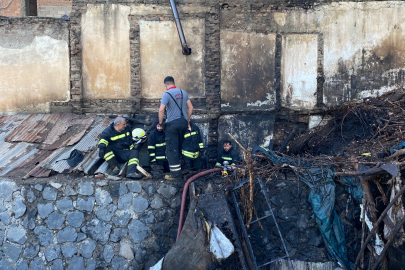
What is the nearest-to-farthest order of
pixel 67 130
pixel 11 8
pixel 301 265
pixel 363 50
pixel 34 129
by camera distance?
pixel 301 265 → pixel 67 130 → pixel 34 129 → pixel 363 50 → pixel 11 8

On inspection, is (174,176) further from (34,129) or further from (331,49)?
(331,49)

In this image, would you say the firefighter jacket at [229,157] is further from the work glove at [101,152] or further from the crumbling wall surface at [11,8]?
the crumbling wall surface at [11,8]

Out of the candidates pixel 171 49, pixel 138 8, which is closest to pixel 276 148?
pixel 171 49

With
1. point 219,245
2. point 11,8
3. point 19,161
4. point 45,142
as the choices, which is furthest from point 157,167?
point 11,8

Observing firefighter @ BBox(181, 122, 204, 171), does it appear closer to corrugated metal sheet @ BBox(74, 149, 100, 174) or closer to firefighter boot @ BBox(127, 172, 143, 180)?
firefighter boot @ BBox(127, 172, 143, 180)

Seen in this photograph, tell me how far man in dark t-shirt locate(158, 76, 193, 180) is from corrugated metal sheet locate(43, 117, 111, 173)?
5.81 feet

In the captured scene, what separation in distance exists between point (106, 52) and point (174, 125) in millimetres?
3825

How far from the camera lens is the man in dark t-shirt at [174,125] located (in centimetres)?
727

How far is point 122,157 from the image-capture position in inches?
304

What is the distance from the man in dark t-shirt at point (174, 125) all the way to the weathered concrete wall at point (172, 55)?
8.08 ft

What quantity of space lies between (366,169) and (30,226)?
5928mm

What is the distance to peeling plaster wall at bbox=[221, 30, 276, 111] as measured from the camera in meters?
9.77

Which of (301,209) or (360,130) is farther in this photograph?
(360,130)

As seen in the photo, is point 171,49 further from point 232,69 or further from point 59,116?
point 59,116
